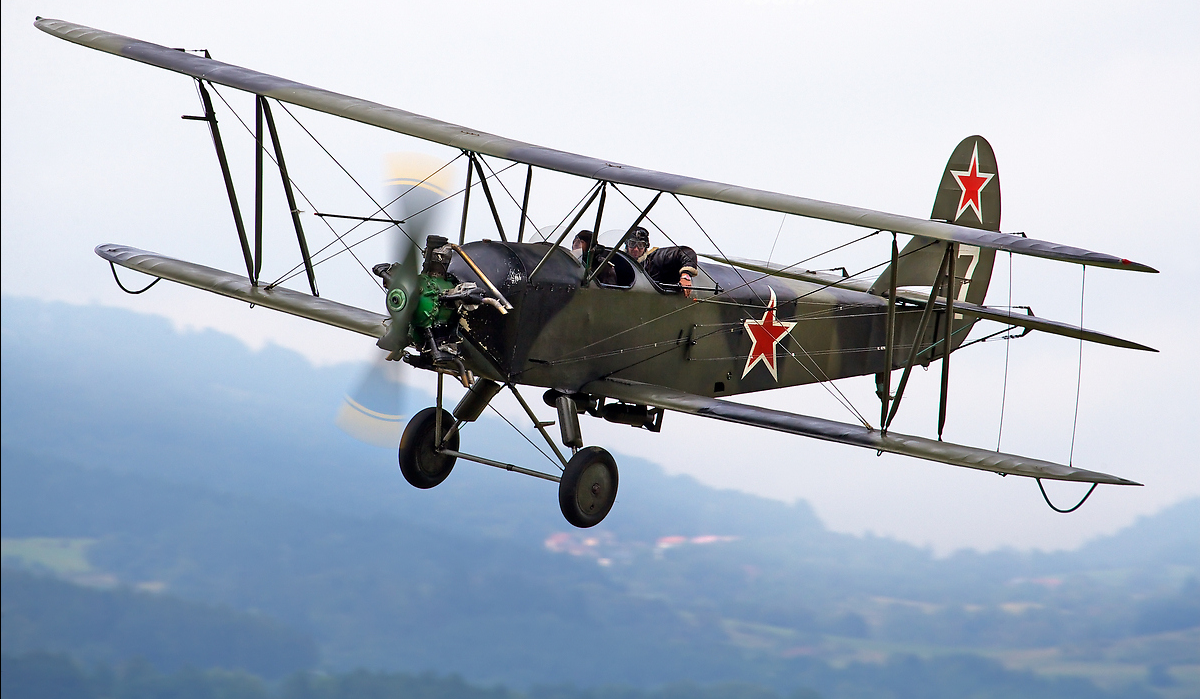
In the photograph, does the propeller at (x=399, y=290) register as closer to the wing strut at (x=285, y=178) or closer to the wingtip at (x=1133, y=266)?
the wing strut at (x=285, y=178)

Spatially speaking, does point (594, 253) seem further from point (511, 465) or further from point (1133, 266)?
point (1133, 266)

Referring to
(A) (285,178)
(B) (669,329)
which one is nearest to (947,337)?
(B) (669,329)

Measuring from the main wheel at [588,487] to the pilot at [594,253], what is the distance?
1.51 metres

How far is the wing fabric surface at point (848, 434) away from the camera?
10359 mm

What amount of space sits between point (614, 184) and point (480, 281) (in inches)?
51.6

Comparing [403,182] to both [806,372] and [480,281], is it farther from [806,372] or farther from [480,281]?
[806,372]

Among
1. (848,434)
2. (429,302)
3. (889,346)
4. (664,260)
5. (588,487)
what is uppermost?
(664,260)

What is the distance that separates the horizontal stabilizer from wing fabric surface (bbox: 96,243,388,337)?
3428 millimetres

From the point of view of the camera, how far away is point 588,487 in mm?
11008

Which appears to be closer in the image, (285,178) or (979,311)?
(285,178)

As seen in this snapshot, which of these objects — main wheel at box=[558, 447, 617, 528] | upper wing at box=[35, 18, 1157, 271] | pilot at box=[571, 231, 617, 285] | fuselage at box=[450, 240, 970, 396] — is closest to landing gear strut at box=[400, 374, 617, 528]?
main wheel at box=[558, 447, 617, 528]

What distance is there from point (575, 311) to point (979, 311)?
494 cm

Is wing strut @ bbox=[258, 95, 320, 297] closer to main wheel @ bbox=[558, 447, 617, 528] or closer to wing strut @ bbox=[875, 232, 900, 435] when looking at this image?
main wheel @ bbox=[558, 447, 617, 528]

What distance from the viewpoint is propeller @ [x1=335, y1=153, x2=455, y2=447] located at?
1033 centimetres
